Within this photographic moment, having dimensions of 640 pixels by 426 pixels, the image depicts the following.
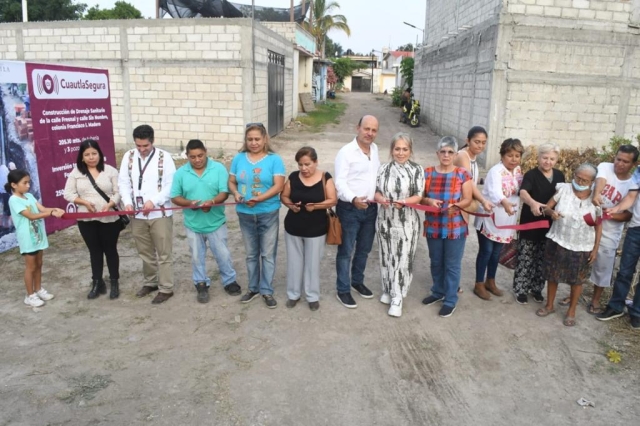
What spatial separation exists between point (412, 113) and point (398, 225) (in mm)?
19133

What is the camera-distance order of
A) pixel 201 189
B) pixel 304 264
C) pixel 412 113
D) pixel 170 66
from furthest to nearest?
pixel 412 113
pixel 170 66
pixel 304 264
pixel 201 189

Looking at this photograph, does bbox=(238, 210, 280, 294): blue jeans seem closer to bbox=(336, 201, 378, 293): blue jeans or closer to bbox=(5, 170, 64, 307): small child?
bbox=(336, 201, 378, 293): blue jeans

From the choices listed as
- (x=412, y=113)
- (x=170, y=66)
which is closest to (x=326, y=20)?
(x=412, y=113)

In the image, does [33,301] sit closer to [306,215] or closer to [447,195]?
[306,215]

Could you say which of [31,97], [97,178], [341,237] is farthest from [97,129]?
[341,237]

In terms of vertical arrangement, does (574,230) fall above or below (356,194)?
below

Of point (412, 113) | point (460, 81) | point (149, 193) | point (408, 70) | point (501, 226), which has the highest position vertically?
point (408, 70)

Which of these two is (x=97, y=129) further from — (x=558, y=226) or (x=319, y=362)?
(x=558, y=226)

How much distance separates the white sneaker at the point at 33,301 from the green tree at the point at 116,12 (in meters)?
36.2

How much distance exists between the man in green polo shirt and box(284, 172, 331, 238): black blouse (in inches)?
27.0

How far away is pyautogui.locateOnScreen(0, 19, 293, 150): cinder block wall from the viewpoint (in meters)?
12.9

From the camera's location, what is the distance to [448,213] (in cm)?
429

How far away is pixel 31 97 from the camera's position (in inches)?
237

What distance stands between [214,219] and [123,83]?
1096 centimetres
